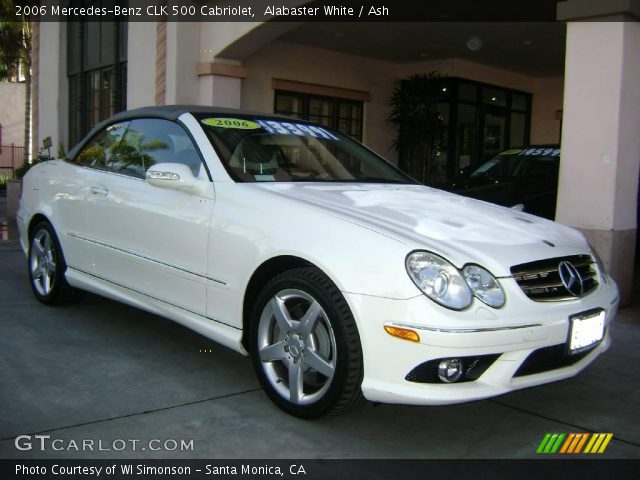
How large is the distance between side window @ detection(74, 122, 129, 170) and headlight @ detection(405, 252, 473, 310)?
2621mm

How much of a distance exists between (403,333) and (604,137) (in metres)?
3.77

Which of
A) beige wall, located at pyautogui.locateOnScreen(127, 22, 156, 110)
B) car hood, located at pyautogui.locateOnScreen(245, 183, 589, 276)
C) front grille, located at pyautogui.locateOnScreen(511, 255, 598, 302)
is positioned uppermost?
beige wall, located at pyautogui.locateOnScreen(127, 22, 156, 110)

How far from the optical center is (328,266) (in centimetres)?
301

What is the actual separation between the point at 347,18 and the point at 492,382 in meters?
8.43

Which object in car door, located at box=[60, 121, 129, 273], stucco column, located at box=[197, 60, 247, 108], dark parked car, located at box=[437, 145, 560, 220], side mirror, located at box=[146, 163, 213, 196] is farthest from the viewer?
stucco column, located at box=[197, 60, 247, 108]

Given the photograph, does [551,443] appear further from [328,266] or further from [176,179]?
[176,179]

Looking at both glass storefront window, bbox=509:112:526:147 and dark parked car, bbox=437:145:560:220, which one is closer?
dark parked car, bbox=437:145:560:220

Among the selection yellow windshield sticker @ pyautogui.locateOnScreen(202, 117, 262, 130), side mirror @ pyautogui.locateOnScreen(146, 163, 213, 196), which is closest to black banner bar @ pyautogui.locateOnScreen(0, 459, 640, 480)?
side mirror @ pyautogui.locateOnScreen(146, 163, 213, 196)

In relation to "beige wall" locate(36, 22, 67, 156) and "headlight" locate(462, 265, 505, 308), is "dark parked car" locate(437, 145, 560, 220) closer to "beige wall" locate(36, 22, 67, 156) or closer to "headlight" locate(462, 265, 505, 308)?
"headlight" locate(462, 265, 505, 308)

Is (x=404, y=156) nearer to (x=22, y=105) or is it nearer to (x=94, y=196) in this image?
(x=94, y=196)

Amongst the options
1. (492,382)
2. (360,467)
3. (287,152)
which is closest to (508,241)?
(492,382)

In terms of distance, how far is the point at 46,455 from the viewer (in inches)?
111

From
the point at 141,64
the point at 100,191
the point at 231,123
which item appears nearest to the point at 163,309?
the point at 100,191

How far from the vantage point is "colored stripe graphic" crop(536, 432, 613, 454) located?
309 cm
